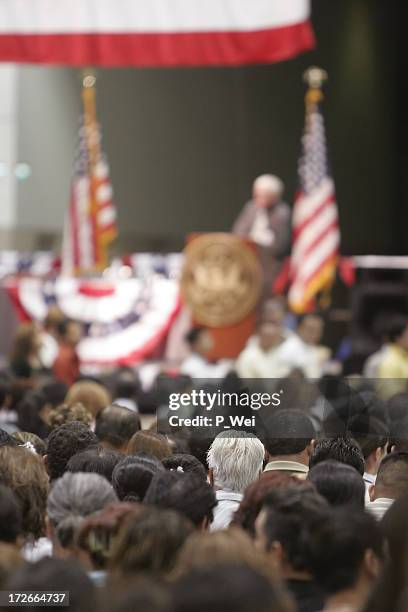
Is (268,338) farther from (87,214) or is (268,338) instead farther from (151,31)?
(87,214)

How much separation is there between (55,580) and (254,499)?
54.2 inches

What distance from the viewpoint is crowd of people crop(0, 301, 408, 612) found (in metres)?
2.27

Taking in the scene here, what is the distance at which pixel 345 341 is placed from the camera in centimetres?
1383

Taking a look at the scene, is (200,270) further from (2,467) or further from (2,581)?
(2,581)

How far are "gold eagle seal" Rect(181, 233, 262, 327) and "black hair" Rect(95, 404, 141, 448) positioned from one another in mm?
6995

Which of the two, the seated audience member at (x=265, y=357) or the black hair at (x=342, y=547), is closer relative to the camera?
the black hair at (x=342, y=547)

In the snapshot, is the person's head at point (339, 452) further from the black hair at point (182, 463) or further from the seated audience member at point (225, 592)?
the seated audience member at point (225, 592)

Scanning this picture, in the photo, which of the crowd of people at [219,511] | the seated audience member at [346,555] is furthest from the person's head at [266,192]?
the seated audience member at [346,555]

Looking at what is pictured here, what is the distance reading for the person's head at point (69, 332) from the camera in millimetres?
11641

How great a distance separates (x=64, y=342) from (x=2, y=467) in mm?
7676

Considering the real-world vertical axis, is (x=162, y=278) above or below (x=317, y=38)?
below

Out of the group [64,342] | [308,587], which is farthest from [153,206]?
[308,587]

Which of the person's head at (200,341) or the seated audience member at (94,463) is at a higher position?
the seated audience member at (94,463)

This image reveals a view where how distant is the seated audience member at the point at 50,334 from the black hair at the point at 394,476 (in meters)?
8.10
